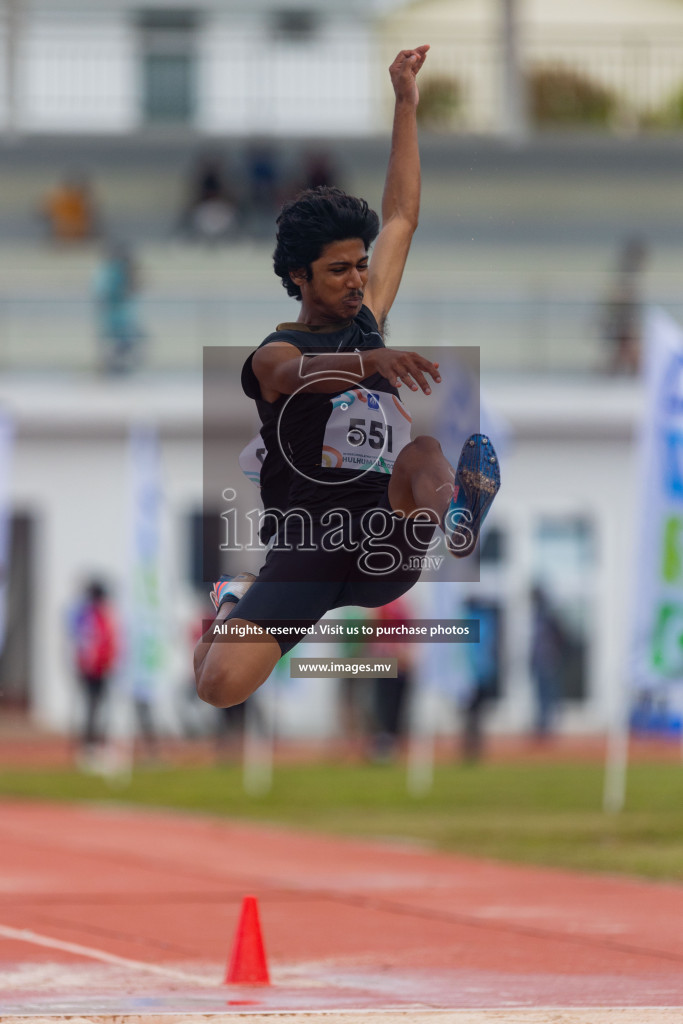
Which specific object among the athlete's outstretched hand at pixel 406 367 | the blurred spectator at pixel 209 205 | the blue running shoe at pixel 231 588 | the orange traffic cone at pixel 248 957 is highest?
the blurred spectator at pixel 209 205

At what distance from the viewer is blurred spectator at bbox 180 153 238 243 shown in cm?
2619

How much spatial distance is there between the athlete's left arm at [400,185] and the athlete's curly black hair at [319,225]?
31 centimetres

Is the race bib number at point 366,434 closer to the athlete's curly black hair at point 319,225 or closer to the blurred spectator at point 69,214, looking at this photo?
the athlete's curly black hair at point 319,225

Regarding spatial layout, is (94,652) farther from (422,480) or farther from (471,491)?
(471,491)

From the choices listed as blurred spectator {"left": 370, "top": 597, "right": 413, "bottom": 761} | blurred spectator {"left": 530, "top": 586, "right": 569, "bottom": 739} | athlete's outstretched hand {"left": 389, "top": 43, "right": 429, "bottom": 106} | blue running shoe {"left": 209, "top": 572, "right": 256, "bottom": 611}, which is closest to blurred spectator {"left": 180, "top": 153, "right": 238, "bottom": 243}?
blurred spectator {"left": 530, "top": 586, "right": 569, "bottom": 739}

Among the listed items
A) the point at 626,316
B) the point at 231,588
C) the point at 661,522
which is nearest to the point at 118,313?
the point at 626,316

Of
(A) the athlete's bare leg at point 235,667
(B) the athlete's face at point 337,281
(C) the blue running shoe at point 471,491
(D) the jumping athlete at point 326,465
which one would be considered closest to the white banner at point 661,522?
(D) the jumping athlete at point 326,465

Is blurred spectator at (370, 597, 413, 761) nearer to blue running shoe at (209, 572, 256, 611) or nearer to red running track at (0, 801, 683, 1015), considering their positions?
red running track at (0, 801, 683, 1015)

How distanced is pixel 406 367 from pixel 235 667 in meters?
1.12

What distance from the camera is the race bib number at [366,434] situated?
243 inches

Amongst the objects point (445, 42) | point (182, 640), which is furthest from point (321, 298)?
point (445, 42)

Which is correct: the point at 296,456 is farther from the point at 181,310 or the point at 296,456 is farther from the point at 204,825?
the point at 181,310

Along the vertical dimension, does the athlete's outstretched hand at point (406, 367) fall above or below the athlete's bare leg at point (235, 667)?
above

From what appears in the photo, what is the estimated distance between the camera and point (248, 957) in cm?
711
